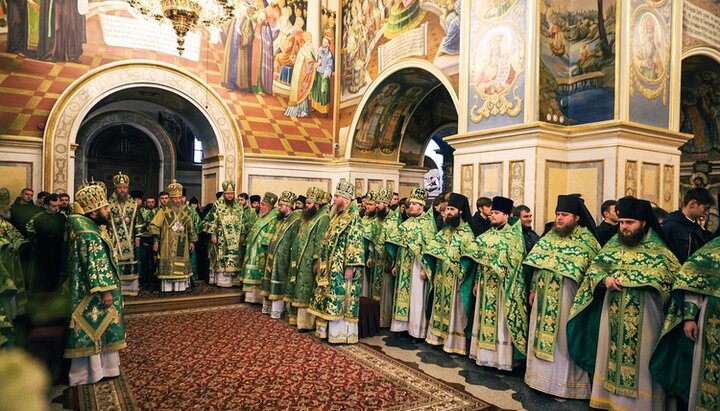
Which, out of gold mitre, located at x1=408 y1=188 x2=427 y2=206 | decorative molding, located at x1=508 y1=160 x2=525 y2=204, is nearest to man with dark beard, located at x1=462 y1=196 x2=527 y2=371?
gold mitre, located at x1=408 y1=188 x2=427 y2=206

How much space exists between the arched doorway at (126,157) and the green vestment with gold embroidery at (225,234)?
904cm

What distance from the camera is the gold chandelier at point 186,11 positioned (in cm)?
799

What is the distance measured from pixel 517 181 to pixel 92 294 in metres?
5.94

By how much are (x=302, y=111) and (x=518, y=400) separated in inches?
392

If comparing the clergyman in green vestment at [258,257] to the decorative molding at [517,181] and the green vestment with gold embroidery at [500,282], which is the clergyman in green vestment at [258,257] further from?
the green vestment with gold embroidery at [500,282]

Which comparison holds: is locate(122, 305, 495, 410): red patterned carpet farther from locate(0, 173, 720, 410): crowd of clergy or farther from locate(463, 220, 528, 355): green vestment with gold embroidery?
locate(463, 220, 528, 355): green vestment with gold embroidery

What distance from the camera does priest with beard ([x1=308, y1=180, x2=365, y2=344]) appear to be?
5.86 m

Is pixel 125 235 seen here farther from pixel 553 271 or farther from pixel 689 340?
pixel 689 340

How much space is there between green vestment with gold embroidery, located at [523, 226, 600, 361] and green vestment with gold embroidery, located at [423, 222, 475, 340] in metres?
0.94

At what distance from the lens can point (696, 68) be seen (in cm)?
1008

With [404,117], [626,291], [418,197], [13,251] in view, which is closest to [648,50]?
[418,197]

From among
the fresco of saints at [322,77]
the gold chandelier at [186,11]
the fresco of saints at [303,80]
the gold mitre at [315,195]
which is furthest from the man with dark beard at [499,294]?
the fresco of saints at [322,77]

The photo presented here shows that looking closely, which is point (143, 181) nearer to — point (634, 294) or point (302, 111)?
point (302, 111)

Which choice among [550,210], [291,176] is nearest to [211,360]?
[550,210]
